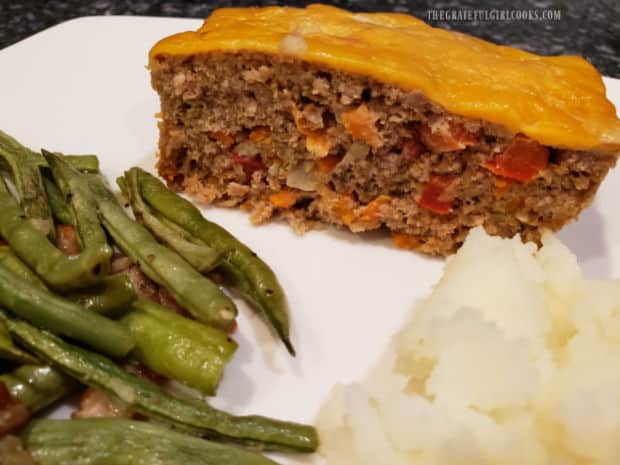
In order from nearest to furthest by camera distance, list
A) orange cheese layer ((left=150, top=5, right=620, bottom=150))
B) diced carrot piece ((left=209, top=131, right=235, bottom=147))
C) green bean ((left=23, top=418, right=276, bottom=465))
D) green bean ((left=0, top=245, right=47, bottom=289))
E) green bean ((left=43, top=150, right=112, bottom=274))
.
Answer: green bean ((left=23, top=418, right=276, bottom=465)) → green bean ((left=0, top=245, right=47, bottom=289)) → green bean ((left=43, top=150, right=112, bottom=274)) → orange cheese layer ((left=150, top=5, right=620, bottom=150)) → diced carrot piece ((left=209, top=131, right=235, bottom=147))

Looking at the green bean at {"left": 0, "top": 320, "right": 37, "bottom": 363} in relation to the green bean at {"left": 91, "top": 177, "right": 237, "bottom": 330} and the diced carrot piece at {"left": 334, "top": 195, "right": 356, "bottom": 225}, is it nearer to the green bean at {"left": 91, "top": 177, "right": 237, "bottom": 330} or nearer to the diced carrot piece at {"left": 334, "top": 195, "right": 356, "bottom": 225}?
the green bean at {"left": 91, "top": 177, "right": 237, "bottom": 330}

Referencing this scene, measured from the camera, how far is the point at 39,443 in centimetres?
264

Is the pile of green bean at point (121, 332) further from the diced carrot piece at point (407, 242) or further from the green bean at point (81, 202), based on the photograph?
the diced carrot piece at point (407, 242)

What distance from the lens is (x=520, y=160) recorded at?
358 cm

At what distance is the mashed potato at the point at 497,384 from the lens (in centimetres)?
260

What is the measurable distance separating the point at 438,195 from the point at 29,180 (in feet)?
7.52

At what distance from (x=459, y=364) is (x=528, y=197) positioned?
1.39 metres

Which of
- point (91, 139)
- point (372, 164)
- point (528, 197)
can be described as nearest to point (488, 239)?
point (528, 197)

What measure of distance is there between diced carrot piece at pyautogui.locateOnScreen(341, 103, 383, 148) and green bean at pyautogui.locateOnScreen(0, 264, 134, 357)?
65.7 inches

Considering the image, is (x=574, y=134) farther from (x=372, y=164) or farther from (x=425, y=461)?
(x=425, y=461)

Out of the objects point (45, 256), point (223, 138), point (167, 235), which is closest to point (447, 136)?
point (223, 138)

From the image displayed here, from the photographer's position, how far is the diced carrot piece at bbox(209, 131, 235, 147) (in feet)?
13.5

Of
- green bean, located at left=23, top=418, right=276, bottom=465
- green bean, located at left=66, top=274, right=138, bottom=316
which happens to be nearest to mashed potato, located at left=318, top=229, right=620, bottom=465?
green bean, located at left=23, top=418, right=276, bottom=465

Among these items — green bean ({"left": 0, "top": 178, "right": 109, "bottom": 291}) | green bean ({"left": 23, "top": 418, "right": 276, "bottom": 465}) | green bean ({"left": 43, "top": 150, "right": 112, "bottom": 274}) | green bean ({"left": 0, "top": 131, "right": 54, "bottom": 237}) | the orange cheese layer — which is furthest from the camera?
green bean ({"left": 0, "top": 131, "right": 54, "bottom": 237})
